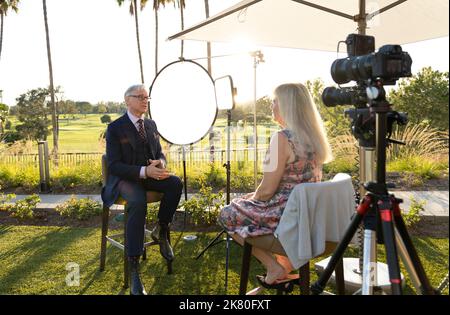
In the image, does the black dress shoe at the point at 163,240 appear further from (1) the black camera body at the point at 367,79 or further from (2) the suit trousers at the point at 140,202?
(1) the black camera body at the point at 367,79

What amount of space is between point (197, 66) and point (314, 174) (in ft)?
6.00

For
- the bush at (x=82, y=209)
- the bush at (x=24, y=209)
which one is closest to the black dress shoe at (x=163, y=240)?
the bush at (x=82, y=209)

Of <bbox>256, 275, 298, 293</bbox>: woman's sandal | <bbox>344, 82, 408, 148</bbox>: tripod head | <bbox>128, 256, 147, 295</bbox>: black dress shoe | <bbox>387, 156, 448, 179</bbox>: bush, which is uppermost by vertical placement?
<bbox>344, 82, 408, 148</bbox>: tripod head

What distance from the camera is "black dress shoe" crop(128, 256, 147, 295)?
2.28 metres

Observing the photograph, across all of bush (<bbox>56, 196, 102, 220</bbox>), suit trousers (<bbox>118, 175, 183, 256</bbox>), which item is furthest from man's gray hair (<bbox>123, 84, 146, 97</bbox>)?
bush (<bbox>56, 196, 102, 220</bbox>)

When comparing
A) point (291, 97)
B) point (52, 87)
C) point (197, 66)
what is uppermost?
point (52, 87)

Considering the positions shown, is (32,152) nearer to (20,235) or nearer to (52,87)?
(20,235)

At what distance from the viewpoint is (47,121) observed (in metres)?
29.0

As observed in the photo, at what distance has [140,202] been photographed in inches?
97.7

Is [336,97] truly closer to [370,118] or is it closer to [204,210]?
[370,118]

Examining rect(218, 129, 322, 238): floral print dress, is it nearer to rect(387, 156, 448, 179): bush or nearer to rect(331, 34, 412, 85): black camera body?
rect(331, 34, 412, 85): black camera body

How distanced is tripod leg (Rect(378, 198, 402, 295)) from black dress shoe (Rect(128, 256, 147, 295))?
4.93 ft
